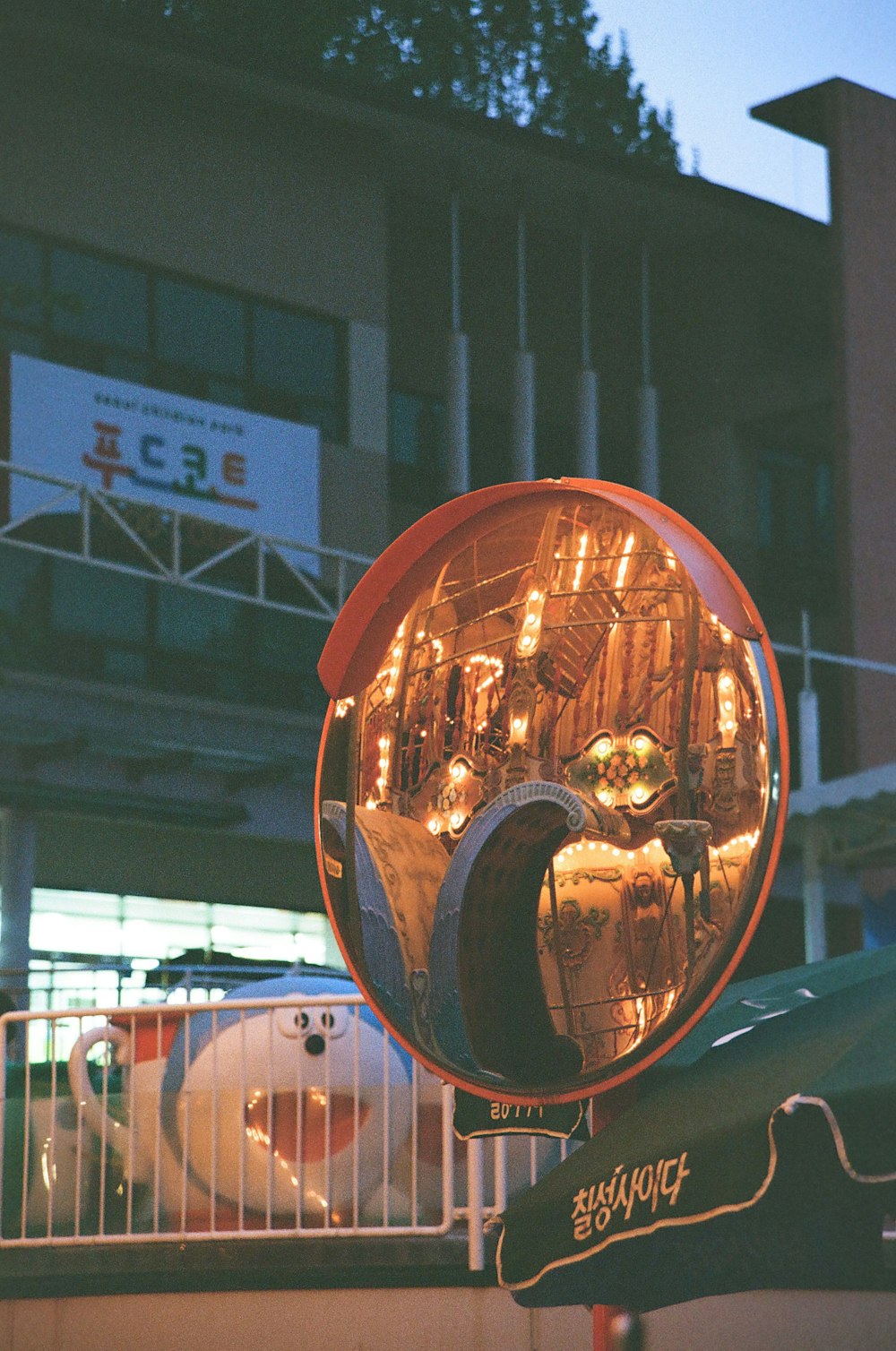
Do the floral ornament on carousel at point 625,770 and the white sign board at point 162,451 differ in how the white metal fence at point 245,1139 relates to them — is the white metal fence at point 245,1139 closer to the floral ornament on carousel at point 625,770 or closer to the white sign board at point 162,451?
the floral ornament on carousel at point 625,770

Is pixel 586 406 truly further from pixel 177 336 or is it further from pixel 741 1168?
pixel 741 1168

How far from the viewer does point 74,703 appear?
18188mm

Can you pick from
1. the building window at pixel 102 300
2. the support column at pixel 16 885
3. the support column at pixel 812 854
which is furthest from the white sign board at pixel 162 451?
the support column at pixel 812 854

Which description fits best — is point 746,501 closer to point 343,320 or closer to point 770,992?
point 343,320

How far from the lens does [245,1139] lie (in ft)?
21.6

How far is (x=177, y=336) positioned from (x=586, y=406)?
18.0ft

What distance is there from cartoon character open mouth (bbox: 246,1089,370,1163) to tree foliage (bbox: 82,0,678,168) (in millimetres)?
21702

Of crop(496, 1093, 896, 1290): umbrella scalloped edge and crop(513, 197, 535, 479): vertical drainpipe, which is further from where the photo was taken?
crop(513, 197, 535, 479): vertical drainpipe

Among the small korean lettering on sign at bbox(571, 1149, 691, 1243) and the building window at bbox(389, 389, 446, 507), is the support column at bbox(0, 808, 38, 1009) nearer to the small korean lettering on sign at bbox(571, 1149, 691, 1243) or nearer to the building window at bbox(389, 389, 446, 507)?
the building window at bbox(389, 389, 446, 507)

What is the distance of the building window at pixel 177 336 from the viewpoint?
1961cm

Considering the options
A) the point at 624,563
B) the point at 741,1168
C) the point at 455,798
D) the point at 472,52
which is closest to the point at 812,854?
the point at 455,798

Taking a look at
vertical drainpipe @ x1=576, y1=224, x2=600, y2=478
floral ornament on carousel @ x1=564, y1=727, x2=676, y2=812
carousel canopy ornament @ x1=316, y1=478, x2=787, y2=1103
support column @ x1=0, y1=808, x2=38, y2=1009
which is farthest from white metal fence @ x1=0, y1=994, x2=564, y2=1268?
vertical drainpipe @ x1=576, y1=224, x2=600, y2=478

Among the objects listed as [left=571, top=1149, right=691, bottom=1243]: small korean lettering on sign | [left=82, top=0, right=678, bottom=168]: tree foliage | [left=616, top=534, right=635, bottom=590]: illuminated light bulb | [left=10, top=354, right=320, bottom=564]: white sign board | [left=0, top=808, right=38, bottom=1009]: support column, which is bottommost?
[left=571, top=1149, right=691, bottom=1243]: small korean lettering on sign

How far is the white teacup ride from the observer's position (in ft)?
21.3
